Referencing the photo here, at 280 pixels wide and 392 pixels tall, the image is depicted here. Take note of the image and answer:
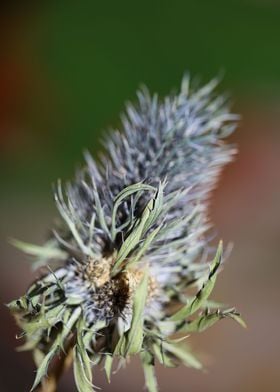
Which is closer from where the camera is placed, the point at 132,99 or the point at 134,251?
the point at 134,251

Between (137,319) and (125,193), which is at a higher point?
(125,193)

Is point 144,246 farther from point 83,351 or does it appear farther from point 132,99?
point 132,99

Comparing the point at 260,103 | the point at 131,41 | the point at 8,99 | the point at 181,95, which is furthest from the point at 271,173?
the point at 181,95

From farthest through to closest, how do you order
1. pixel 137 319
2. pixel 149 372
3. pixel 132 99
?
pixel 132 99, pixel 149 372, pixel 137 319

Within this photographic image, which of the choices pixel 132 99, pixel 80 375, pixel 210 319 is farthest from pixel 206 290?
pixel 132 99

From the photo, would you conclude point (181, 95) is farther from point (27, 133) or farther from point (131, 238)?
point (27, 133)
